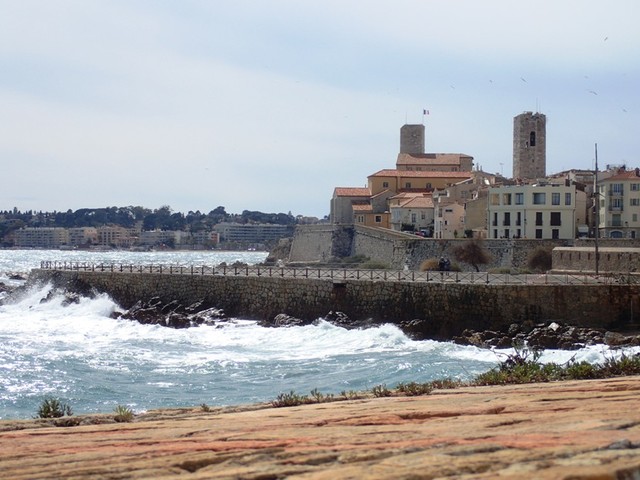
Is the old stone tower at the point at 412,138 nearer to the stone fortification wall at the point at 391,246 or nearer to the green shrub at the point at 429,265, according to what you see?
the stone fortification wall at the point at 391,246

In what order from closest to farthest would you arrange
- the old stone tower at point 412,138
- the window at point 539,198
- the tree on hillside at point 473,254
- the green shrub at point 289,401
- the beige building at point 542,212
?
1. the green shrub at point 289,401
2. the tree on hillside at point 473,254
3. the beige building at point 542,212
4. the window at point 539,198
5. the old stone tower at point 412,138

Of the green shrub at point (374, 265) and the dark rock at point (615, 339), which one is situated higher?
the green shrub at point (374, 265)

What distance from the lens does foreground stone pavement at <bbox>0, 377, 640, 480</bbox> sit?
19.6ft

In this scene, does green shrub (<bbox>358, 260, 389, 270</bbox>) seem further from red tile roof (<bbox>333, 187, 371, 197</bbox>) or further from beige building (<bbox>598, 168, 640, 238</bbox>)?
red tile roof (<bbox>333, 187, 371, 197</bbox>)

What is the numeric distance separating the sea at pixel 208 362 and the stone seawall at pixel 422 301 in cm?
119

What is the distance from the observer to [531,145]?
308 feet

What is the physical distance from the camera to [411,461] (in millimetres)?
6223

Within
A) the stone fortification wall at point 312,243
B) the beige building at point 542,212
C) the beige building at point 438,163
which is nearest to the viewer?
the beige building at point 542,212

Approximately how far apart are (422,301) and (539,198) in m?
26.3

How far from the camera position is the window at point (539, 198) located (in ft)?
196

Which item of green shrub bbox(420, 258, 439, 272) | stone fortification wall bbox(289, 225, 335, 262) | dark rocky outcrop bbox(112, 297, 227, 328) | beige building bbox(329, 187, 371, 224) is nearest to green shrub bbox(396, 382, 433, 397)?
dark rocky outcrop bbox(112, 297, 227, 328)

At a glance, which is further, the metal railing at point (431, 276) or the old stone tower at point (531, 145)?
the old stone tower at point (531, 145)

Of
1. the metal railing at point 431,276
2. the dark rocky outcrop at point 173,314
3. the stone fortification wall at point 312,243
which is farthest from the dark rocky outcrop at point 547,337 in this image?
the stone fortification wall at point 312,243

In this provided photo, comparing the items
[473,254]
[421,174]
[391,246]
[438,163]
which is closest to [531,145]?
[438,163]
